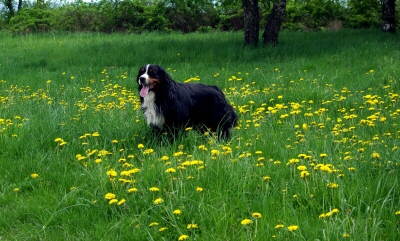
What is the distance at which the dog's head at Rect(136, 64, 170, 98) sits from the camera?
5.70 m

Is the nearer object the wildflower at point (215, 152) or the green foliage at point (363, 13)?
the wildflower at point (215, 152)

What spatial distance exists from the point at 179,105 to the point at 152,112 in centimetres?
31

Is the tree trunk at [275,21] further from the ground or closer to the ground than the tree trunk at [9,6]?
closer to the ground

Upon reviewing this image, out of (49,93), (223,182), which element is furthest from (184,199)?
(49,93)

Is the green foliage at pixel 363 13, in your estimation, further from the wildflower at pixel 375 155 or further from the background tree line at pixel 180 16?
the wildflower at pixel 375 155

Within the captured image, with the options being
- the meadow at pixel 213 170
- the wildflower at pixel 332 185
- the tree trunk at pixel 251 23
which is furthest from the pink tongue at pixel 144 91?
the tree trunk at pixel 251 23

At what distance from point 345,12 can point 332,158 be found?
1676 cm

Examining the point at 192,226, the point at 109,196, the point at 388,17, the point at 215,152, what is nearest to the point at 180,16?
the point at 388,17

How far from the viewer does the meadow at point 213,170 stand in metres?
3.30

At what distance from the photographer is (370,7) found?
19.5 meters

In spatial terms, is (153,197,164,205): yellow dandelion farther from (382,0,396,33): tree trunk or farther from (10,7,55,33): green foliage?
(10,7,55,33): green foliage

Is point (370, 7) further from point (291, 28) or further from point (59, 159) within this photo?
point (59, 159)

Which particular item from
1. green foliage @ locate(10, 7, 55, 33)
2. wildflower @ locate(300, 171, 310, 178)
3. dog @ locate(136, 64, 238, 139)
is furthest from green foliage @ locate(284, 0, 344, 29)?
wildflower @ locate(300, 171, 310, 178)

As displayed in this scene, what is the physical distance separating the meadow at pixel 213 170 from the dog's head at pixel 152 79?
472 millimetres
